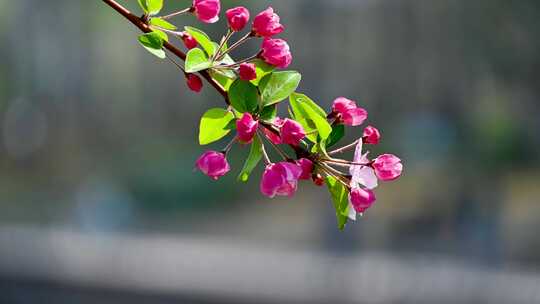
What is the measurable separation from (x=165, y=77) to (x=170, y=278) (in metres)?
5.16

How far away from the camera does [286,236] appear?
8805 millimetres

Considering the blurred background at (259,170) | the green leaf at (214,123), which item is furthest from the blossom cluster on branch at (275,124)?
the blurred background at (259,170)

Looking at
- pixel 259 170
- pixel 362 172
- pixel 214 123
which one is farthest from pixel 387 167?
pixel 259 170

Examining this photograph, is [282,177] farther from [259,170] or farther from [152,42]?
[259,170]

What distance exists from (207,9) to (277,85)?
11cm

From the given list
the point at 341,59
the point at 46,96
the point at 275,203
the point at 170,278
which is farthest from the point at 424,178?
the point at 170,278

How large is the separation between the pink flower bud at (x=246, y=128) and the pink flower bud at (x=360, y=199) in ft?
0.25

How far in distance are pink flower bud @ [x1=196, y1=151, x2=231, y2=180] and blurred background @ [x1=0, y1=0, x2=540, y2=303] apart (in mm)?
3173

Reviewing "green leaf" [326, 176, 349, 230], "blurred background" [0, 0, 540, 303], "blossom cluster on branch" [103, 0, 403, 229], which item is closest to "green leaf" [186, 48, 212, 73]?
"blossom cluster on branch" [103, 0, 403, 229]

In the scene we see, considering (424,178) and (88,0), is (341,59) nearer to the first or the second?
(424,178)

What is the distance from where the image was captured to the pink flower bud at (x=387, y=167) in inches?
24.7

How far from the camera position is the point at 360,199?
0.61 meters

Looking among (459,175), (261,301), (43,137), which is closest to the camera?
(261,301)

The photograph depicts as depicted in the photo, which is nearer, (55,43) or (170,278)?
(170,278)
